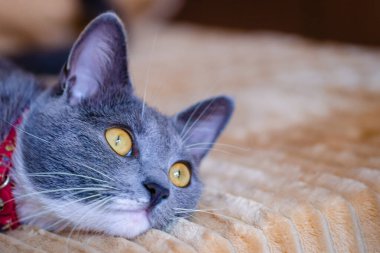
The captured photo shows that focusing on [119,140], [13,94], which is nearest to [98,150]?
[119,140]

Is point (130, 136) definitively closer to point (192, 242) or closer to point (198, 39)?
point (192, 242)

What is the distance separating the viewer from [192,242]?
946mm

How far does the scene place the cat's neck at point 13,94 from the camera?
3.80 feet

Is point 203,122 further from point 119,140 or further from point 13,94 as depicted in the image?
point 13,94

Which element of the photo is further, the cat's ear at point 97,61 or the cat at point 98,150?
the cat's ear at point 97,61

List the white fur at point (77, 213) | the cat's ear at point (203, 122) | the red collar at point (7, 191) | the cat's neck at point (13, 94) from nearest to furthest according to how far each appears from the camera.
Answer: the white fur at point (77, 213), the red collar at point (7, 191), the cat's neck at point (13, 94), the cat's ear at point (203, 122)

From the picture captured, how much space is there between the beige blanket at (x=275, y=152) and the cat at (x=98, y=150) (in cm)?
5

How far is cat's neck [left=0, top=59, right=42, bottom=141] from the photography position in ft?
3.80

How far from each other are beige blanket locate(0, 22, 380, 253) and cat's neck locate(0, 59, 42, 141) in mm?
275

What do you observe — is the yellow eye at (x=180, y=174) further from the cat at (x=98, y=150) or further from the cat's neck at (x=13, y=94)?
the cat's neck at (x=13, y=94)

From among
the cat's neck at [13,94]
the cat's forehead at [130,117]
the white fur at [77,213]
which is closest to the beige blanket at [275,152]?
the white fur at [77,213]

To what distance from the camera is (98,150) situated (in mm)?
1004

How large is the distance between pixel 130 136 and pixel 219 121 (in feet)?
1.09

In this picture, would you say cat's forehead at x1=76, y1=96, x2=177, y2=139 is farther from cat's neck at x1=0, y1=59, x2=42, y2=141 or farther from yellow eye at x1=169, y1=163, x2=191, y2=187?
cat's neck at x1=0, y1=59, x2=42, y2=141
